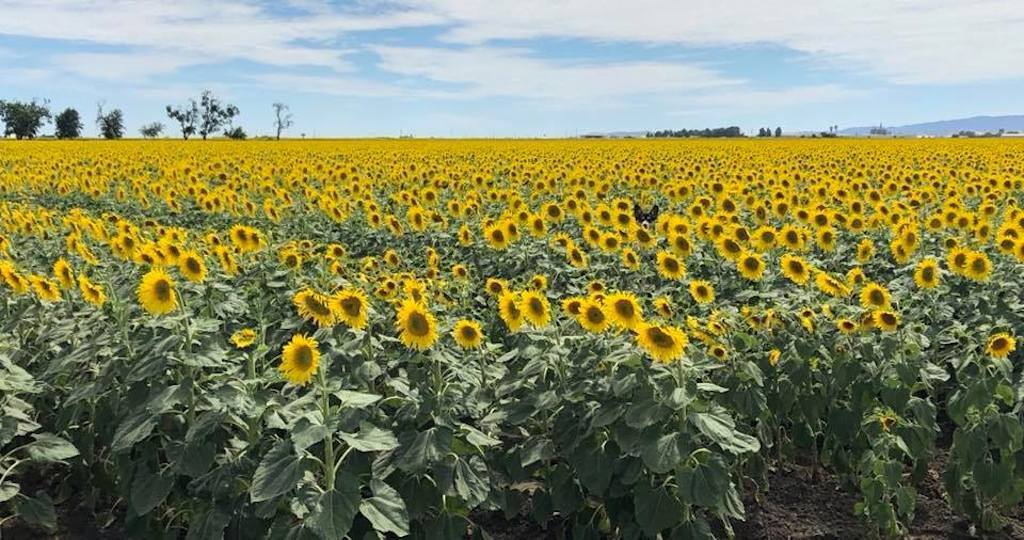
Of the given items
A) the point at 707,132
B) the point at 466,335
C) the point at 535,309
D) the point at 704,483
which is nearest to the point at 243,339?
the point at 466,335

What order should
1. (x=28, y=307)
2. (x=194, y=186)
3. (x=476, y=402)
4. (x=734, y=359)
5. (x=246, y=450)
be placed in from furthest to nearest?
(x=194, y=186) < (x=28, y=307) < (x=734, y=359) < (x=476, y=402) < (x=246, y=450)

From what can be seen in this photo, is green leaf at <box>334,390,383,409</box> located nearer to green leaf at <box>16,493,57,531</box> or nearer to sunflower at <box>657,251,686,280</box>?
green leaf at <box>16,493,57,531</box>

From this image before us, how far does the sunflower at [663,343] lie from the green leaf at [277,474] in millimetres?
1460

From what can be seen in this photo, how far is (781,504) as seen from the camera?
4.67m

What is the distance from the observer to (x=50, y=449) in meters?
3.92

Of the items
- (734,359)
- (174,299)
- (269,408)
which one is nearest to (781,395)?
(734,359)

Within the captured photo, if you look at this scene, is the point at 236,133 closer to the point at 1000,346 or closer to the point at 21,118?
the point at 21,118

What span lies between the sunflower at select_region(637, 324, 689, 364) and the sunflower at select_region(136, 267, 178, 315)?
213cm

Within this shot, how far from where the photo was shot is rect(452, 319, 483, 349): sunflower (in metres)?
4.06

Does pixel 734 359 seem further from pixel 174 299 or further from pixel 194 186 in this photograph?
pixel 194 186

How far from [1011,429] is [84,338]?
4.75m

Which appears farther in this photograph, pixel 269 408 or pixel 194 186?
pixel 194 186

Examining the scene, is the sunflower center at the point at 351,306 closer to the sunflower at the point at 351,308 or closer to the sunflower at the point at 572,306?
the sunflower at the point at 351,308

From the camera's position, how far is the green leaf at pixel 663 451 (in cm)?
332
